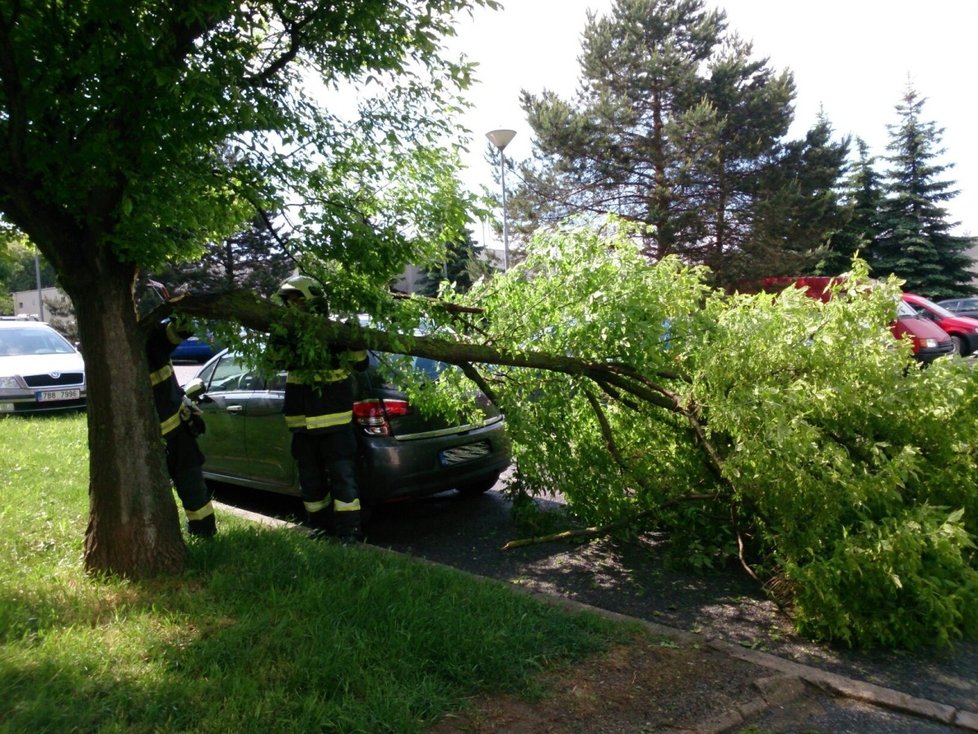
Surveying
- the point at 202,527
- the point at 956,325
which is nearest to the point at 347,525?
the point at 202,527

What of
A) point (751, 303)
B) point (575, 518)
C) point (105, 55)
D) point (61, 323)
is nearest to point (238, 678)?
point (105, 55)

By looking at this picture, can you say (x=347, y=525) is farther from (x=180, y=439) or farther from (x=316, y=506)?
(x=180, y=439)

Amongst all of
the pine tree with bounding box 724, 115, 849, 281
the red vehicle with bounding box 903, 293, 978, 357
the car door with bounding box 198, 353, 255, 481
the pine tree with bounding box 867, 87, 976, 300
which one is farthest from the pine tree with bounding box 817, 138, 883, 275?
the car door with bounding box 198, 353, 255, 481

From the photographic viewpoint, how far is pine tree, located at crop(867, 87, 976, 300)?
30.6m

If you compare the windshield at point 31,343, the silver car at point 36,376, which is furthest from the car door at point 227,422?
the windshield at point 31,343

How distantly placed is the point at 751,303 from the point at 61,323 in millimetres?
42267

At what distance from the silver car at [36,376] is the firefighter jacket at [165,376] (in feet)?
19.3

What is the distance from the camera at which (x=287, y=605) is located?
3.81 m

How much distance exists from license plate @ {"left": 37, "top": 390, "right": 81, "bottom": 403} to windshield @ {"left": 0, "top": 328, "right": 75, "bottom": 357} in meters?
1.19

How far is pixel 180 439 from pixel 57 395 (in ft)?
23.2

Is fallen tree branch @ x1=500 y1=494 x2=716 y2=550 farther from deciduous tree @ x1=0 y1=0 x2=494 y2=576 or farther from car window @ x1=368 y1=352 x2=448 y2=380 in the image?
deciduous tree @ x1=0 y1=0 x2=494 y2=576

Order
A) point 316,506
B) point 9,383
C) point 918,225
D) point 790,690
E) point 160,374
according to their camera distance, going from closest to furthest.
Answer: point 790,690
point 160,374
point 316,506
point 9,383
point 918,225

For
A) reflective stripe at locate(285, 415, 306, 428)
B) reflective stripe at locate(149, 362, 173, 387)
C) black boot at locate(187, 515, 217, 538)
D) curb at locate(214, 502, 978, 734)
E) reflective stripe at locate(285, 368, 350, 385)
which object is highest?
reflective stripe at locate(149, 362, 173, 387)

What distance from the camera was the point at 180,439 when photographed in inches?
208
